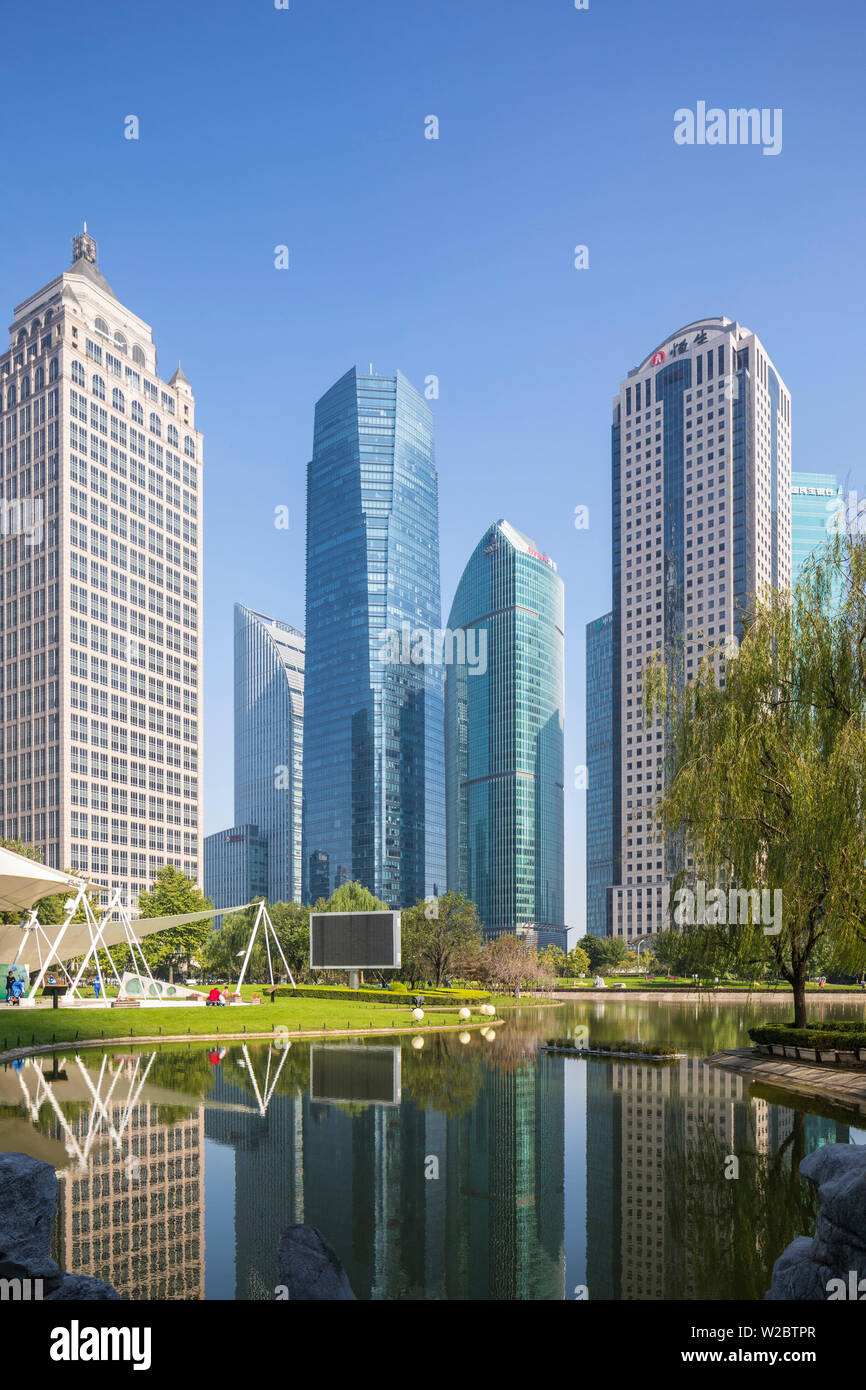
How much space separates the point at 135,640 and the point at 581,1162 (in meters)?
129

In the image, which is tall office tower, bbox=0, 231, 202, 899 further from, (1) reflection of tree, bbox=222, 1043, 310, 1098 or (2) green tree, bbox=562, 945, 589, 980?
(1) reflection of tree, bbox=222, 1043, 310, 1098

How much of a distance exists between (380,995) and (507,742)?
12905 cm

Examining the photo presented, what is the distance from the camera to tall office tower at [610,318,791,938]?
150750mm

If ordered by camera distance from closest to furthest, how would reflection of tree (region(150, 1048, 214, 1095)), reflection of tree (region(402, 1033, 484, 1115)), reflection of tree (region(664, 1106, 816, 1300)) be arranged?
1. reflection of tree (region(664, 1106, 816, 1300))
2. reflection of tree (region(402, 1033, 484, 1115))
3. reflection of tree (region(150, 1048, 214, 1095))

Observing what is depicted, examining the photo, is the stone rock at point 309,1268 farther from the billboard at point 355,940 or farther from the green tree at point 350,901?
the green tree at point 350,901

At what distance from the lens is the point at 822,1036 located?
26.0m

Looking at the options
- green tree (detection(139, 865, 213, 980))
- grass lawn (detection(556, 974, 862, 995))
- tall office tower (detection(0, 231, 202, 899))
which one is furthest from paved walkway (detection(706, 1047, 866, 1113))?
tall office tower (detection(0, 231, 202, 899))

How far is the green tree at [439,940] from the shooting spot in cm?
7075

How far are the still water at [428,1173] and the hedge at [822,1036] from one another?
Answer: 7.67 feet

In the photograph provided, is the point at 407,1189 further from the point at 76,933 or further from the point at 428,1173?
the point at 76,933

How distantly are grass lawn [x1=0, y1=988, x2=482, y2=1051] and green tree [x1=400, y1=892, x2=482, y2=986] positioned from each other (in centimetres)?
2165

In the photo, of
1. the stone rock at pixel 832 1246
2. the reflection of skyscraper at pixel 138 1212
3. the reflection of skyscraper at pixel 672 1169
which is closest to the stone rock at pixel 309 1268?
the reflection of skyscraper at pixel 138 1212
